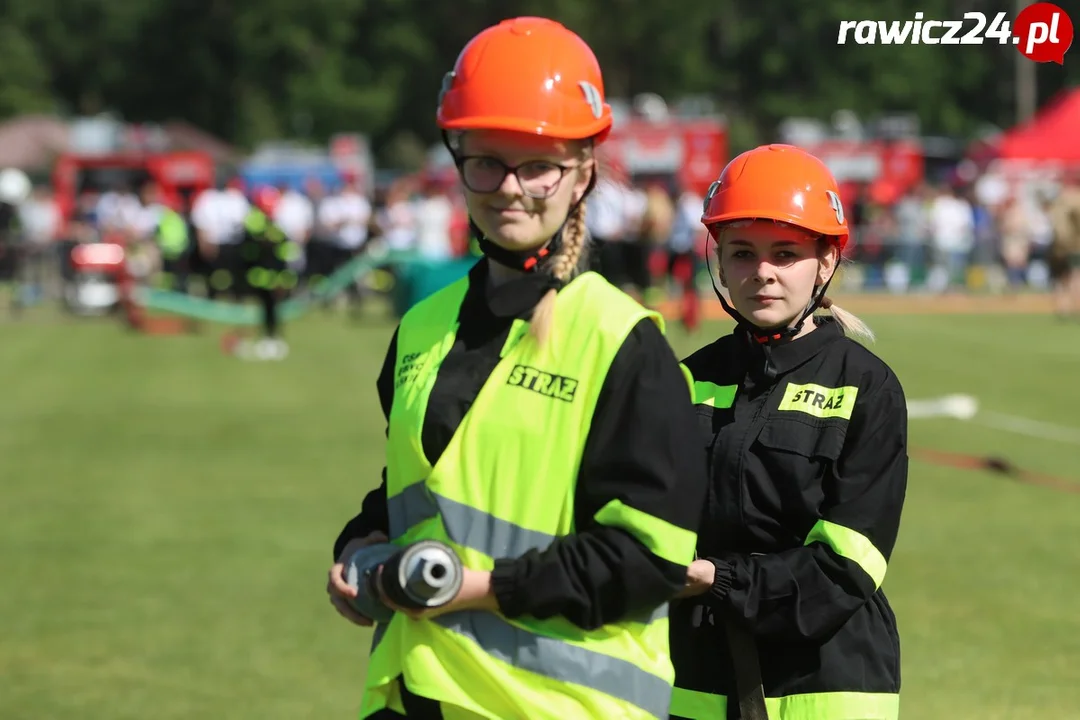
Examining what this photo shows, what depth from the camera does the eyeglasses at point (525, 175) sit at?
2.82 m

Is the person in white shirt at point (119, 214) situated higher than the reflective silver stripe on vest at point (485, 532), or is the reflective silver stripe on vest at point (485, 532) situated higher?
the reflective silver stripe on vest at point (485, 532)

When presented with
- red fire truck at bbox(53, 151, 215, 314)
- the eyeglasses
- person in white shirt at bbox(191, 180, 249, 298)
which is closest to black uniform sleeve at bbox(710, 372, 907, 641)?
the eyeglasses

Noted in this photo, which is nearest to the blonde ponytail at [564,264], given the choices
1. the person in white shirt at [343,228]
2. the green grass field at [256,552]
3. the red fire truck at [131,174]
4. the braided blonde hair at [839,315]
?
the braided blonde hair at [839,315]

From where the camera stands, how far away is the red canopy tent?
35344 millimetres

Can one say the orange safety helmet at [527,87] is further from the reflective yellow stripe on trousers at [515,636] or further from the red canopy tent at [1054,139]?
the red canopy tent at [1054,139]

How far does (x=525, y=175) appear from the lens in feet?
9.28

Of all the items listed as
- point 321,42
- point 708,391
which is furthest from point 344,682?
point 321,42

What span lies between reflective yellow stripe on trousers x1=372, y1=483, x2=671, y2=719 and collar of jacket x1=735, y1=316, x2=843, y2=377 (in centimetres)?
99

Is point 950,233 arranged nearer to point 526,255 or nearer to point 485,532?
point 526,255

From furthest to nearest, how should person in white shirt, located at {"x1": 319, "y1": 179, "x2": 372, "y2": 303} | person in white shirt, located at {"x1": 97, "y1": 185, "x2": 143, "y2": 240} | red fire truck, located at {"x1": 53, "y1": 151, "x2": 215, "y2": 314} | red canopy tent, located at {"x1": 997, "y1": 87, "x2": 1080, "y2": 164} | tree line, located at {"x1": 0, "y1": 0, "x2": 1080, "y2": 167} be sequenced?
tree line, located at {"x1": 0, "y1": 0, "x2": 1080, "y2": 167} → red fire truck, located at {"x1": 53, "y1": 151, "x2": 215, "y2": 314} → red canopy tent, located at {"x1": 997, "y1": 87, "x2": 1080, "y2": 164} → person in white shirt, located at {"x1": 97, "y1": 185, "x2": 143, "y2": 240} → person in white shirt, located at {"x1": 319, "y1": 179, "x2": 372, "y2": 303}

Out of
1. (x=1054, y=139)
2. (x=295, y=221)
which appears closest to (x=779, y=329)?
(x=295, y=221)

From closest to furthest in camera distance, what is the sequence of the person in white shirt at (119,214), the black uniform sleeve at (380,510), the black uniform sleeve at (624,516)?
the black uniform sleeve at (624,516) < the black uniform sleeve at (380,510) < the person in white shirt at (119,214)

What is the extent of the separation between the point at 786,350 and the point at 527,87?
101cm

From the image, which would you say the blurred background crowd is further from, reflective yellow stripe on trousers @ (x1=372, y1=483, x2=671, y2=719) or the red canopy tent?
reflective yellow stripe on trousers @ (x1=372, y1=483, x2=671, y2=719)
